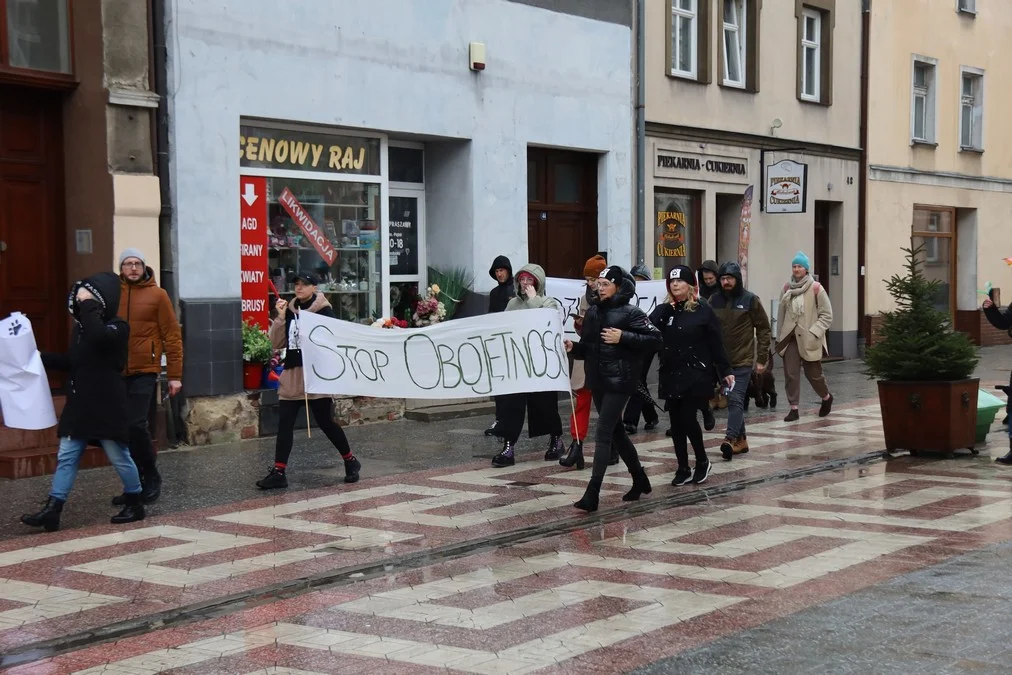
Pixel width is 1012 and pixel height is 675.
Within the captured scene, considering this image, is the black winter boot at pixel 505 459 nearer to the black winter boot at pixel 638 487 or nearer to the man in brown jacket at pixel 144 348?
the black winter boot at pixel 638 487

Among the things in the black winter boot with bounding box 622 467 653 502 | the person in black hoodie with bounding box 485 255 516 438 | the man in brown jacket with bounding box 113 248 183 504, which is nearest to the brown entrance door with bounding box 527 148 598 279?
the person in black hoodie with bounding box 485 255 516 438

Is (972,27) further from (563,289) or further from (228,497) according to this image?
(228,497)

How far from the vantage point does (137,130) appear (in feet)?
43.7

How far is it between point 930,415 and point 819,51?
14.0m

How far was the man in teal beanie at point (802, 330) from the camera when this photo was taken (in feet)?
51.4

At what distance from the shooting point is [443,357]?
11.7 m

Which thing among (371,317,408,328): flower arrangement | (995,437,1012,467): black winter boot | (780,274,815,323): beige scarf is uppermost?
(780,274,815,323): beige scarf

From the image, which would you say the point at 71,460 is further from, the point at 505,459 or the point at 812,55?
the point at 812,55

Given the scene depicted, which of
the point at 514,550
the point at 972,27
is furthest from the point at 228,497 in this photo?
the point at 972,27

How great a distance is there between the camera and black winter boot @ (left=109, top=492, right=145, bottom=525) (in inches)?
375

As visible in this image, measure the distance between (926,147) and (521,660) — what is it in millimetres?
24457

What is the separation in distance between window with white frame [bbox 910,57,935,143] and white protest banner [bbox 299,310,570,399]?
19.2 meters

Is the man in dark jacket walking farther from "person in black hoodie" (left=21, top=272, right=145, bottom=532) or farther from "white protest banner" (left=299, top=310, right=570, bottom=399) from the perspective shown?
"person in black hoodie" (left=21, top=272, right=145, bottom=532)

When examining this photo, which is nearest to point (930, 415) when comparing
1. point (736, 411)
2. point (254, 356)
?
point (736, 411)
